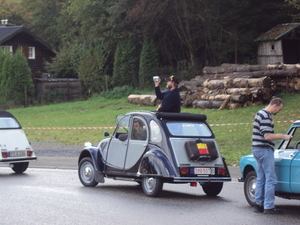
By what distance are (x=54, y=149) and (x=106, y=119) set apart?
9877 millimetres

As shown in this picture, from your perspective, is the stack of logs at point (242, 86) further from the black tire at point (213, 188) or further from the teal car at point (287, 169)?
the teal car at point (287, 169)

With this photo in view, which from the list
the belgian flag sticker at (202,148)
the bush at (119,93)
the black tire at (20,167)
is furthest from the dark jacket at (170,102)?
the bush at (119,93)

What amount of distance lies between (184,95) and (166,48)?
625 inches

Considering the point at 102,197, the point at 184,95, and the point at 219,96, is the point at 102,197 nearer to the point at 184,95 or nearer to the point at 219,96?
the point at 219,96

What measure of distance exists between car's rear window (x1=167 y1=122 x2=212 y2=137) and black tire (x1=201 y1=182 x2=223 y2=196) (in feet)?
3.20

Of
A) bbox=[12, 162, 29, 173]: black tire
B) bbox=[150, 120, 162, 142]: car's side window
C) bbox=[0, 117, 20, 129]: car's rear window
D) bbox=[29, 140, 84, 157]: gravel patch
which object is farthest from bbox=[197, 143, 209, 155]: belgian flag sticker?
bbox=[29, 140, 84, 157]: gravel patch

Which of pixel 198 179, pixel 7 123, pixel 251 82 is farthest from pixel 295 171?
pixel 251 82

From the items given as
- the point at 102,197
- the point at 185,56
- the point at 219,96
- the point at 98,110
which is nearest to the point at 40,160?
the point at 102,197

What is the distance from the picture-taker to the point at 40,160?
18.2 metres

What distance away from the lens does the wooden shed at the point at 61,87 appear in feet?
159

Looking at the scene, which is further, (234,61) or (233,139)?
(234,61)

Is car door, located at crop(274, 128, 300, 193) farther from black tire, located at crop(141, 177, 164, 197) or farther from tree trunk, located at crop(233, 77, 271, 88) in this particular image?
tree trunk, located at crop(233, 77, 271, 88)

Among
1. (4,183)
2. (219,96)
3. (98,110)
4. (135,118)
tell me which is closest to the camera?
(135,118)

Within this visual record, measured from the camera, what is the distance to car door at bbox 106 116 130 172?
38.1 ft
